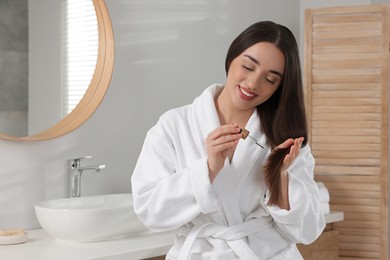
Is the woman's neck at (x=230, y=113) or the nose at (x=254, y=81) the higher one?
the nose at (x=254, y=81)

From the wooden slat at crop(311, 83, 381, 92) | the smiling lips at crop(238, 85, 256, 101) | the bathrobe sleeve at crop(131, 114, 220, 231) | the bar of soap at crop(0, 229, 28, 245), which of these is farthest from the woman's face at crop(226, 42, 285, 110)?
the wooden slat at crop(311, 83, 381, 92)

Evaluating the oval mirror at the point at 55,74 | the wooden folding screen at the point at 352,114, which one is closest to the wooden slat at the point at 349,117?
the wooden folding screen at the point at 352,114

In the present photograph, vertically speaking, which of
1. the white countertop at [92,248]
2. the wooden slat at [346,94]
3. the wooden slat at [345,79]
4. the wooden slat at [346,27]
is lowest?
the white countertop at [92,248]

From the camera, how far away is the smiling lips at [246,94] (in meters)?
1.91

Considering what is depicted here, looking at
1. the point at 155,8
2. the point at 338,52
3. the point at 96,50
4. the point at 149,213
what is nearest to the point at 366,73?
the point at 338,52

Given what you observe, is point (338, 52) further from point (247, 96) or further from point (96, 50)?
point (247, 96)

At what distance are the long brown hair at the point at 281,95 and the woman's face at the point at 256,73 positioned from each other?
0.7 inches

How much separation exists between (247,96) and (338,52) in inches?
63.3

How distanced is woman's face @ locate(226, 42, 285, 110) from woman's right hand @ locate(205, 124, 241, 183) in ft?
0.49

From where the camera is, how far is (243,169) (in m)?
1.98

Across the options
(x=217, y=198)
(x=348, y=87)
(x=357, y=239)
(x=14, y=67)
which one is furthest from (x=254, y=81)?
(x=357, y=239)

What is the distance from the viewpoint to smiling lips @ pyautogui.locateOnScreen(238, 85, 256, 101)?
191 centimetres

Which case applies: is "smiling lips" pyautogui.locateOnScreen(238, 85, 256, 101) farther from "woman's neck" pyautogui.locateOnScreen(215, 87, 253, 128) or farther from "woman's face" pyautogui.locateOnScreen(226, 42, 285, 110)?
"woman's neck" pyautogui.locateOnScreen(215, 87, 253, 128)

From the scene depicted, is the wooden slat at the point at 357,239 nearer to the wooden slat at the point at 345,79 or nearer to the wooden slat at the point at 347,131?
the wooden slat at the point at 347,131
